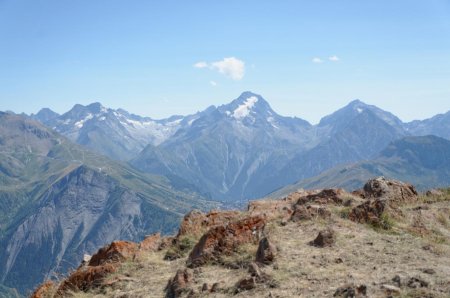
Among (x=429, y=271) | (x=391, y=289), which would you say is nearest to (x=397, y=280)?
(x=391, y=289)

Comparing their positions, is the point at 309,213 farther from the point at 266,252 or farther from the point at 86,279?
the point at 86,279

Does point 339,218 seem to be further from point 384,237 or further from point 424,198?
point 424,198

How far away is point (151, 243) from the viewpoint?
65.7ft

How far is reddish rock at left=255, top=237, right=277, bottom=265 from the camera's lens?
14047mm

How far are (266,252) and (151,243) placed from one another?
24.6ft

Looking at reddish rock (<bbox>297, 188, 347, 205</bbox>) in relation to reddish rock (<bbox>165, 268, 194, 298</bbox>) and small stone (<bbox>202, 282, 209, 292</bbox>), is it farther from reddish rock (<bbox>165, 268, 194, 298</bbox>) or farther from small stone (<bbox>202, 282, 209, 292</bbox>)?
small stone (<bbox>202, 282, 209, 292</bbox>)

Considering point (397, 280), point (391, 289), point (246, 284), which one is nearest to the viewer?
point (391, 289)

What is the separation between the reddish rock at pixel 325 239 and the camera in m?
15.2

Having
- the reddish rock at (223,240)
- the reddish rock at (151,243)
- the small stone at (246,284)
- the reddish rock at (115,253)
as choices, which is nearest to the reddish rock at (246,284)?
the small stone at (246,284)

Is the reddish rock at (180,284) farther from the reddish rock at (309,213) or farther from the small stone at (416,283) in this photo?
the small stone at (416,283)

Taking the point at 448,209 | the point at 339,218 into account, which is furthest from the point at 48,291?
the point at 448,209

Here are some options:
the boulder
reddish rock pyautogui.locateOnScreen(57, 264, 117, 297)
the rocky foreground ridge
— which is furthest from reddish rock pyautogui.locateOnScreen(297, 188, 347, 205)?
the boulder

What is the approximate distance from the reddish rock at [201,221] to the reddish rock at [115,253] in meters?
2.21

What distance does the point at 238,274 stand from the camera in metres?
14.1
